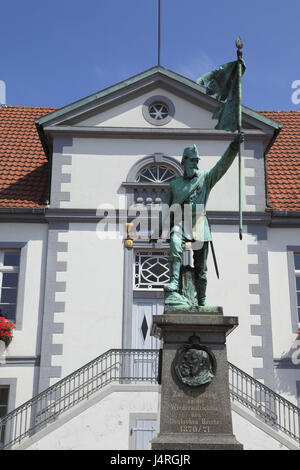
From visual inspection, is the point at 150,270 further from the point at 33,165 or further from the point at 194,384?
the point at 194,384

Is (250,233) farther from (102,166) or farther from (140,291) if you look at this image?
(102,166)

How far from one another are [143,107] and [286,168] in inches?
175

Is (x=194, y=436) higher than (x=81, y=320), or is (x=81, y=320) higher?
(x=81, y=320)

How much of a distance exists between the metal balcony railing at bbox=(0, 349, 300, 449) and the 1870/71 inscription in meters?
5.77

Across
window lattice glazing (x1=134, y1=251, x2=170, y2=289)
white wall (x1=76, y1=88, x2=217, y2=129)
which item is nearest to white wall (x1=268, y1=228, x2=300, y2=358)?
window lattice glazing (x1=134, y1=251, x2=170, y2=289)

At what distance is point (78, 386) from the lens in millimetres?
13594

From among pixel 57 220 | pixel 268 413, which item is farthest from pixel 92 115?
pixel 268 413

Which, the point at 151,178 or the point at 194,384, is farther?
the point at 151,178

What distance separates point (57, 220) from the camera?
15852 millimetres

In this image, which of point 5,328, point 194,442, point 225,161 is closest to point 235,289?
point 5,328

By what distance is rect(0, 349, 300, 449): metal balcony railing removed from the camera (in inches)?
519

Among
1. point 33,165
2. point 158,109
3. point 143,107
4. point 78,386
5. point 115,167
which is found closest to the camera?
point 78,386

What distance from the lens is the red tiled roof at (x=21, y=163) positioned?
16.7 metres

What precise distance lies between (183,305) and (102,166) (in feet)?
29.8
